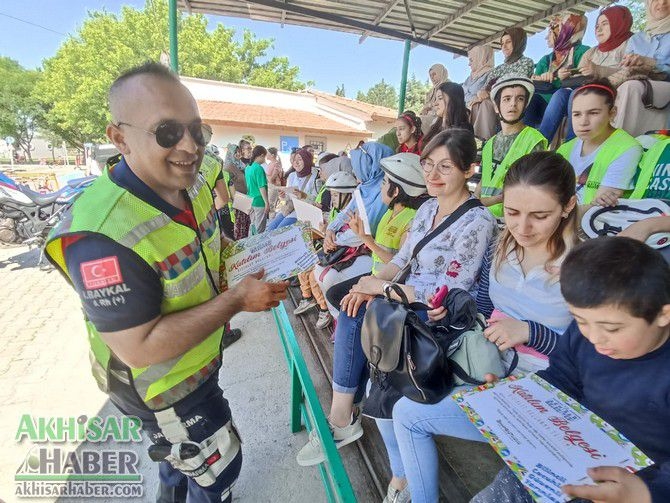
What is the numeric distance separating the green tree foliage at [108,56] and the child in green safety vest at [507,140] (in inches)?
1177

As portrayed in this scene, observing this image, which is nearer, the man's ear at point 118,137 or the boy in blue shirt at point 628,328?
the boy in blue shirt at point 628,328

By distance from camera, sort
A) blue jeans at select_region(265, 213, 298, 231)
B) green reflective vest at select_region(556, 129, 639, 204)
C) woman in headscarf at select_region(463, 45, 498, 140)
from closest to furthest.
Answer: green reflective vest at select_region(556, 129, 639, 204)
woman in headscarf at select_region(463, 45, 498, 140)
blue jeans at select_region(265, 213, 298, 231)

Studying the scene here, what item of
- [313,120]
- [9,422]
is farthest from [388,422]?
[313,120]

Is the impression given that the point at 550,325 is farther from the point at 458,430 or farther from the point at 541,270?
the point at 458,430

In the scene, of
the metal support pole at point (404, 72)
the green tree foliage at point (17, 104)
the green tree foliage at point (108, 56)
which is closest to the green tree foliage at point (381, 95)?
the green tree foliage at point (108, 56)

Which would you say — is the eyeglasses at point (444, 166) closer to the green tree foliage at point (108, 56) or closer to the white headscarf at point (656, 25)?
the white headscarf at point (656, 25)

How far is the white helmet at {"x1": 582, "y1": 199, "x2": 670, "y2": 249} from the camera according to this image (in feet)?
5.56

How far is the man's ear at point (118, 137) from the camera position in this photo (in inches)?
50.8

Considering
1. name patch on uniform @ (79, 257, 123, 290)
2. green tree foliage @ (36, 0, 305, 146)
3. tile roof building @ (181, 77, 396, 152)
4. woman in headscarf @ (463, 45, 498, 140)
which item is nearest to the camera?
name patch on uniform @ (79, 257, 123, 290)

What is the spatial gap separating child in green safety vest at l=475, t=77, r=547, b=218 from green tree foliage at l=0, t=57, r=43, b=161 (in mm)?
44825

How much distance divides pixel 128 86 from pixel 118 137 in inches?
7.3

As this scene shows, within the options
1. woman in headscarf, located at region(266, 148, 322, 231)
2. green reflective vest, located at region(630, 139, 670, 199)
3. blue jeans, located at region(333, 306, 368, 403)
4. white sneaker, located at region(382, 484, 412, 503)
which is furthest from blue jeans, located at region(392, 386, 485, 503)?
woman in headscarf, located at region(266, 148, 322, 231)

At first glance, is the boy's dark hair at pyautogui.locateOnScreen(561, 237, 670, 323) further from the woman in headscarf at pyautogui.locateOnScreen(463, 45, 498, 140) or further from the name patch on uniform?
the woman in headscarf at pyautogui.locateOnScreen(463, 45, 498, 140)

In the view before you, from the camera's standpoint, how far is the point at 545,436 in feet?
3.08
